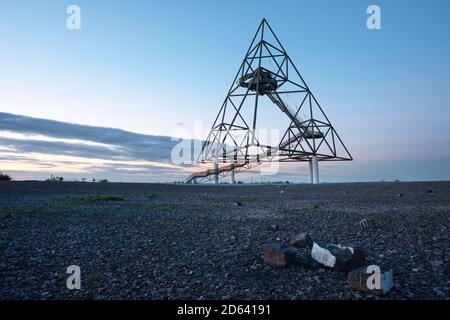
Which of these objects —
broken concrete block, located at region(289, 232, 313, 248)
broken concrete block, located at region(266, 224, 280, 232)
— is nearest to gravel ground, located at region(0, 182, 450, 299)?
broken concrete block, located at region(266, 224, 280, 232)

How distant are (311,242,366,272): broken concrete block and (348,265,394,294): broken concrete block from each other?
1.71 feet

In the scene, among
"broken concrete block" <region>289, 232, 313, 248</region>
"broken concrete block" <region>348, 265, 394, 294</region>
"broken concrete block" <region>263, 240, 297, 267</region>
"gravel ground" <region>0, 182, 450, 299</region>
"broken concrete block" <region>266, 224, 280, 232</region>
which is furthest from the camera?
"broken concrete block" <region>266, 224, 280, 232</region>

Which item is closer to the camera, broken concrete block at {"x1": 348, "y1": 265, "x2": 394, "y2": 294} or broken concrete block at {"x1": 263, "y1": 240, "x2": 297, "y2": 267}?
broken concrete block at {"x1": 348, "y1": 265, "x2": 394, "y2": 294}

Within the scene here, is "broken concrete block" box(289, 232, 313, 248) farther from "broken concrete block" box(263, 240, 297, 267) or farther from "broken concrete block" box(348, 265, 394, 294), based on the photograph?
"broken concrete block" box(348, 265, 394, 294)

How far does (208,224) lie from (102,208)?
5.40 metres

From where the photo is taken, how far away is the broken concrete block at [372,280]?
394cm

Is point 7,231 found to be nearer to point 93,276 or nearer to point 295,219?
point 93,276

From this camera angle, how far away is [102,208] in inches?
480

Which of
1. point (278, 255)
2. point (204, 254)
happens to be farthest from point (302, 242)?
point (204, 254)

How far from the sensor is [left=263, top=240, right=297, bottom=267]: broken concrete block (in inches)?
199

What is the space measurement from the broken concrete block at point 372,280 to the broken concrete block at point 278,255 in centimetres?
109

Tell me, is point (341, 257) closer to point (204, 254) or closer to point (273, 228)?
point (204, 254)
